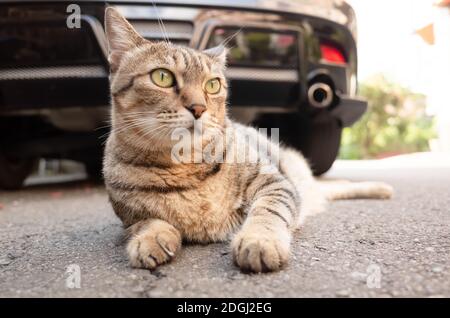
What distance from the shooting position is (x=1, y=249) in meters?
1.74

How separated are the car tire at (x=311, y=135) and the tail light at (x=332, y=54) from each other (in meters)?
0.45

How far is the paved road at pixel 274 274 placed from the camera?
3.79ft

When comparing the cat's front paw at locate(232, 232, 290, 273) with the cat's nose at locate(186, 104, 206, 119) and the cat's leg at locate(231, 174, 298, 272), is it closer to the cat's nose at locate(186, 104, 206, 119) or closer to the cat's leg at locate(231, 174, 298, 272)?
the cat's leg at locate(231, 174, 298, 272)

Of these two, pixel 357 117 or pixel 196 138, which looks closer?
pixel 196 138

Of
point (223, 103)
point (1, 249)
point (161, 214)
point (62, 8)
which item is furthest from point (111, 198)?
point (62, 8)

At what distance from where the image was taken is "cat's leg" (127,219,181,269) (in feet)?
4.45

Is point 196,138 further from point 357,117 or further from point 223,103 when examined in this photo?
point 357,117

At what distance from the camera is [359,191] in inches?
111

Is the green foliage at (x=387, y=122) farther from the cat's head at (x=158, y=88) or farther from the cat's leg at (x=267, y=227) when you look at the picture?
the cat's head at (x=158, y=88)

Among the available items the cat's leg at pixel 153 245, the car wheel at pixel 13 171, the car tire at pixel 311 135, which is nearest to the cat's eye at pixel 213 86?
the cat's leg at pixel 153 245

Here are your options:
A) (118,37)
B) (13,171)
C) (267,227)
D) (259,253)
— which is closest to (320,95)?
(118,37)

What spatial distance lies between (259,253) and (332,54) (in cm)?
213

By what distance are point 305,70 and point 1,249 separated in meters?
2.06
